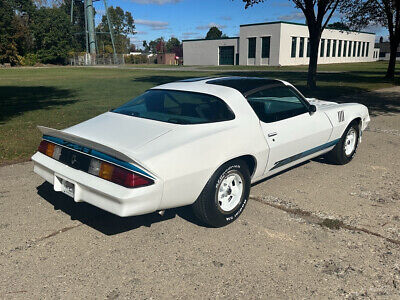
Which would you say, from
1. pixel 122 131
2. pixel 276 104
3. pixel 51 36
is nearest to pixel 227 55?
pixel 51 36

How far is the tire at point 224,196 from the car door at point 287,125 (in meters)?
0.55

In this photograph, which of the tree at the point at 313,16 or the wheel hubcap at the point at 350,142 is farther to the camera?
the tree at the point at 313,16

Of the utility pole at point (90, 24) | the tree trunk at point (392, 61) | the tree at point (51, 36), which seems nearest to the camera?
the tree trunk at point (392, 61)

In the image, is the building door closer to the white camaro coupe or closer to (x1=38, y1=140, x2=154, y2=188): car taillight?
the white camaro coupe

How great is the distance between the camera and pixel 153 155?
2.99 meters

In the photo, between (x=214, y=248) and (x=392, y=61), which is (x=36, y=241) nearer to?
(x=214, y=248)

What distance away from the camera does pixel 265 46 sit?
174ft

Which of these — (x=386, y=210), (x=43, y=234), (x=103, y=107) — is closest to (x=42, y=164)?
(x=43, y=234)

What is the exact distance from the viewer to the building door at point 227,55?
194ft

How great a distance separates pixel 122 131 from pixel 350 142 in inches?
152

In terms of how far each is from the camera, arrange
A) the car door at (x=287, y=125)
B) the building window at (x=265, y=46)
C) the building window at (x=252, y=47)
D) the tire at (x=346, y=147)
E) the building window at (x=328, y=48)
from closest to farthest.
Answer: the car door at (x=287, y=125) → the tire at (x=346, y=147) → the building window at (x=265, y=46) → the building window at (x=252, y=47) → the building window at (x=328, y=48)

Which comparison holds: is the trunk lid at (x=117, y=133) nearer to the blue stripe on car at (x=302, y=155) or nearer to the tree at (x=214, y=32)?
the blue stripe on car at (x=302, y=155)

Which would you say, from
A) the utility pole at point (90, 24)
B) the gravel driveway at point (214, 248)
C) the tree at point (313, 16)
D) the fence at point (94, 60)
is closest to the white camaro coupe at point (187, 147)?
the gravel driveway at point (214, 248)

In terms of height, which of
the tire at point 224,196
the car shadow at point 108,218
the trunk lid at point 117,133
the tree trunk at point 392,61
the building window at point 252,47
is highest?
the building window at point 252,47
